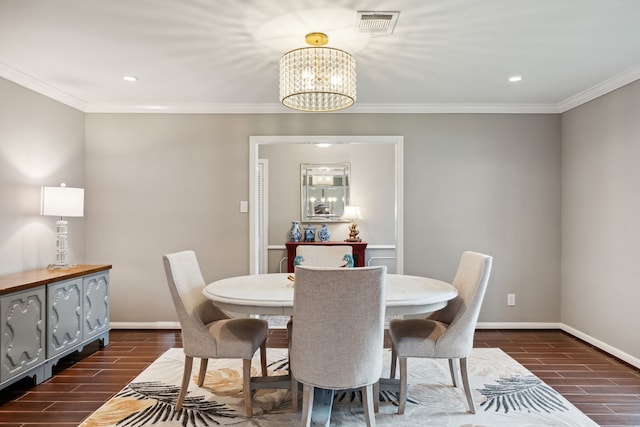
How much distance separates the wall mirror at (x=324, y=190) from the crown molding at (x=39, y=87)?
3.04 meters

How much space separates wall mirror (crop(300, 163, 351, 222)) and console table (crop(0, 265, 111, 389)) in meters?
3.05

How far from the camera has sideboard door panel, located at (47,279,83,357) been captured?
293cm

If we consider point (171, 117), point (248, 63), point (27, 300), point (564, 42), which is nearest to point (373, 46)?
point (248, 63)

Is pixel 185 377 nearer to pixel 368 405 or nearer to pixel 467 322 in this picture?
pixel 368 405

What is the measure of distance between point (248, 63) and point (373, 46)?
0.96 metres

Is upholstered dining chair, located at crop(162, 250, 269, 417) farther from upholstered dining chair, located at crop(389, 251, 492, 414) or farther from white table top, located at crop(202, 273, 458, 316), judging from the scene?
upholstered dining chair, located at crop(389, 251, 492, 414)

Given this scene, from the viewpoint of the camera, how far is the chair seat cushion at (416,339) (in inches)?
91.6

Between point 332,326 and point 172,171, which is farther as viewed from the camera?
point 172,171

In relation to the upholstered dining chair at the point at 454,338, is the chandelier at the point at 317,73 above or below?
above

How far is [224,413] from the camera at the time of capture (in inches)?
93.1

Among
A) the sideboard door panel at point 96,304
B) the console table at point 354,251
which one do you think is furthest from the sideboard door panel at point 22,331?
the console table at point 354,251

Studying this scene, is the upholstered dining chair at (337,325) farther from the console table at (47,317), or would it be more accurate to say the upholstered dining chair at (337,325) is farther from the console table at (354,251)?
the console table at (354,251)

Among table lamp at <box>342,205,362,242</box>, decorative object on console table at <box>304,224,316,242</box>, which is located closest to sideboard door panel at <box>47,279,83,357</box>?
decorative object on console table at <box>304,224,316,242</box>

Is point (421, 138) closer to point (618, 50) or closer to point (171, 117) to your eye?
point (618, 50)
